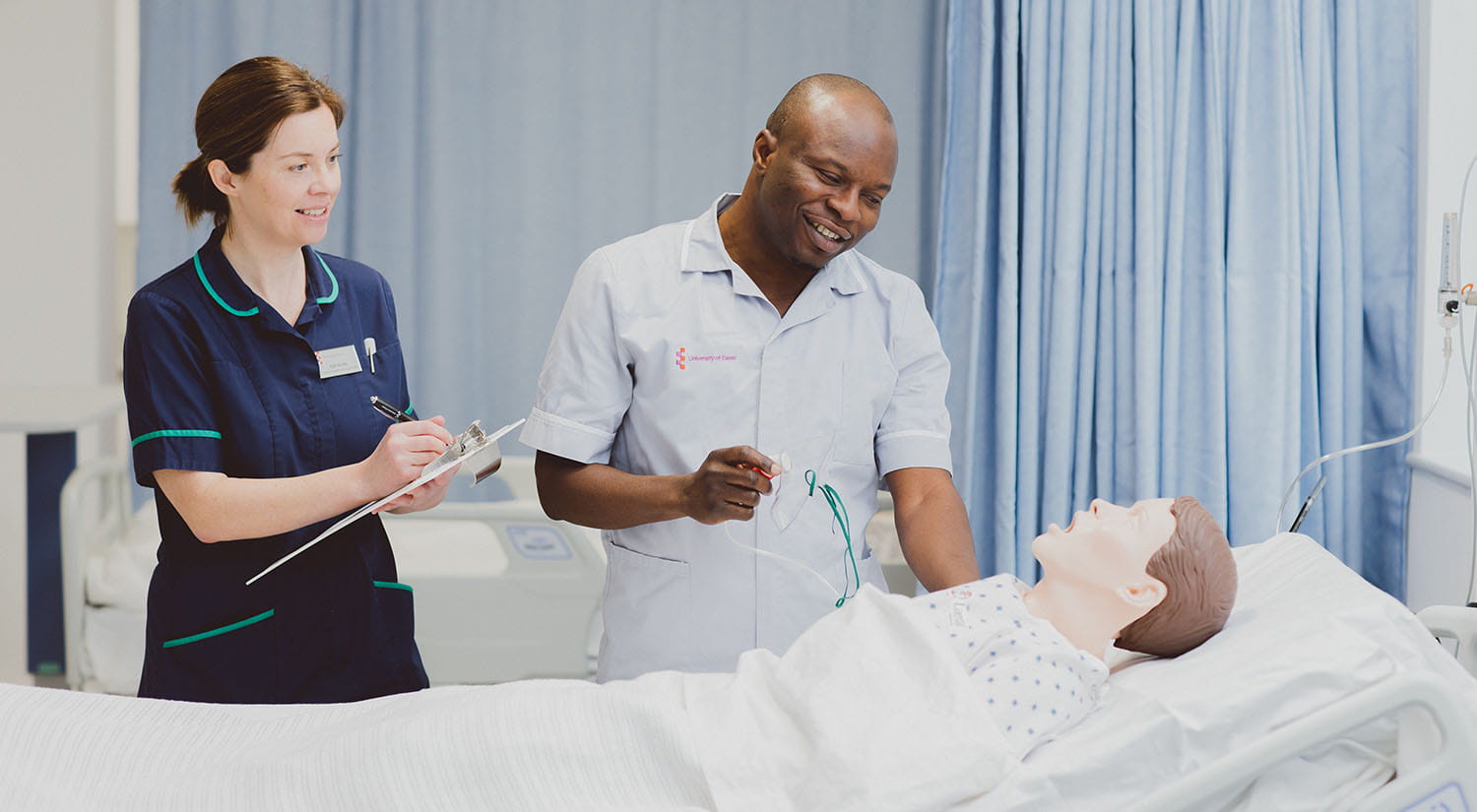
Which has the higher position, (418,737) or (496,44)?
(496,44)

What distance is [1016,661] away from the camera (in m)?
1.23

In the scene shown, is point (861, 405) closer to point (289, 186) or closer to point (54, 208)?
point (289, 186)

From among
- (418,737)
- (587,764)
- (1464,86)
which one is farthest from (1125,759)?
(1464,86)

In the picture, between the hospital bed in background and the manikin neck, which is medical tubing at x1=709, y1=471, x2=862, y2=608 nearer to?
the manikin neck

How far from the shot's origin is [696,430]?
1.59m

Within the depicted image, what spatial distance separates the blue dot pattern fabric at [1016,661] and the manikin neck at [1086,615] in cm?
3

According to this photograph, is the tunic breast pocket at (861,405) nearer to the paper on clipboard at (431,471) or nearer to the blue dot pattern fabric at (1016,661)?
the blue dot pattern fabric at (1016,661)

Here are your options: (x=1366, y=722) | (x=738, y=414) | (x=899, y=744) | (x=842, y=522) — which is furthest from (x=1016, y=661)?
(x=738, y=414)

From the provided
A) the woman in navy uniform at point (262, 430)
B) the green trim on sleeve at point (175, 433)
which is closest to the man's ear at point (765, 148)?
the woman in navy uniform at point (262, 430)

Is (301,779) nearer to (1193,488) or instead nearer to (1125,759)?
(1125,759)

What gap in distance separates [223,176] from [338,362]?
258 mm

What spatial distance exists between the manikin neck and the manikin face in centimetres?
1

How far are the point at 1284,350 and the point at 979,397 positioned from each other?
23.9 inches

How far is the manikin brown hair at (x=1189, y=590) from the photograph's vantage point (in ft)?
4.39
